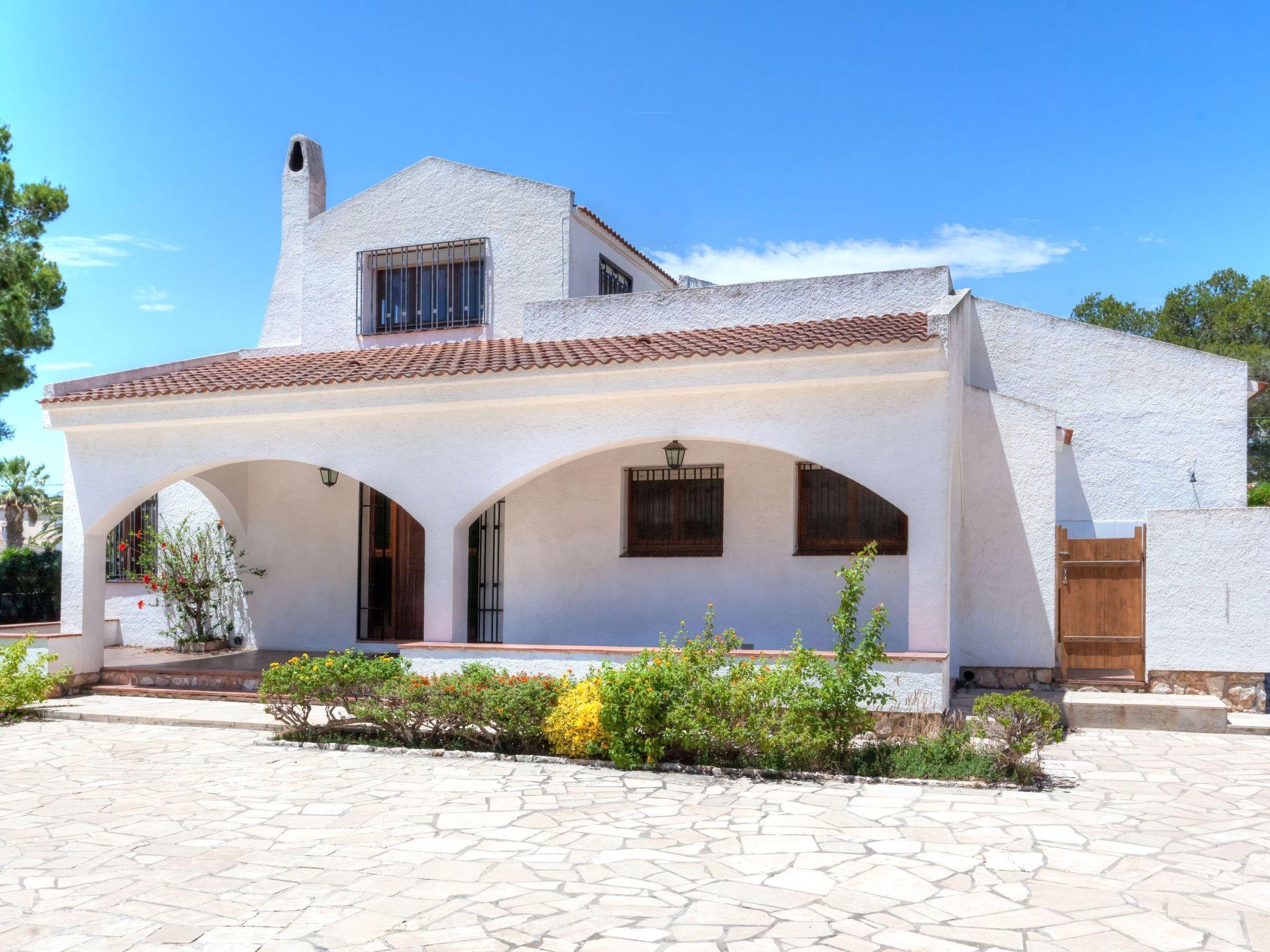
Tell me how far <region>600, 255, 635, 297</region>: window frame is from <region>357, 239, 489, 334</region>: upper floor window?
202 centimetres

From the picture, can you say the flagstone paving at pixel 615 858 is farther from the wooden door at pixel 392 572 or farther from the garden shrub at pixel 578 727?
the wooden door at pixel 392 572

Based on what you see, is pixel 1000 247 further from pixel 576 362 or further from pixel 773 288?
pixel 576 362

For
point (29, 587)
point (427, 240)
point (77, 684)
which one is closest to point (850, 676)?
point (77, 684)

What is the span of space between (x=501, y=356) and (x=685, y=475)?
2785 millimetres

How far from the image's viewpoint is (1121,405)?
44.2 ft

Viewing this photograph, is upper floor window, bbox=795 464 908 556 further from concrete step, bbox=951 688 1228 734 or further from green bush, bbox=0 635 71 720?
green bush, bbox=0 635 71 720

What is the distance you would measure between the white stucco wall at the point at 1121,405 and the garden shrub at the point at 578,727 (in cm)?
741

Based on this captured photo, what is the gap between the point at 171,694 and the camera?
1266 centimetres

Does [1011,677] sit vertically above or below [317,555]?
below

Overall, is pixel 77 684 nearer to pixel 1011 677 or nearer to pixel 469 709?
pixel 469 709

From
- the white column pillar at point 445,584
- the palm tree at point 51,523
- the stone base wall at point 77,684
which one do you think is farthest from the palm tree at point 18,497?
the white column pillar at point 445,584

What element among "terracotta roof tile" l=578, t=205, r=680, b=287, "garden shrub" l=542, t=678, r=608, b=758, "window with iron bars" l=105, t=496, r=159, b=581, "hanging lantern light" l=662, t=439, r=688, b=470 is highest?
"terracotta roof tile" l=578, t=205, r=680, b=287

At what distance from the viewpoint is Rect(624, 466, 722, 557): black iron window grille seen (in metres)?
12.8

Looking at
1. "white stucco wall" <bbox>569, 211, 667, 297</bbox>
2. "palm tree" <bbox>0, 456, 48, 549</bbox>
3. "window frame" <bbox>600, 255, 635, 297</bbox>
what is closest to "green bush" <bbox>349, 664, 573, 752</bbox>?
"white stucco wall" <bbox>569, 211, 667, 297</bbox>
